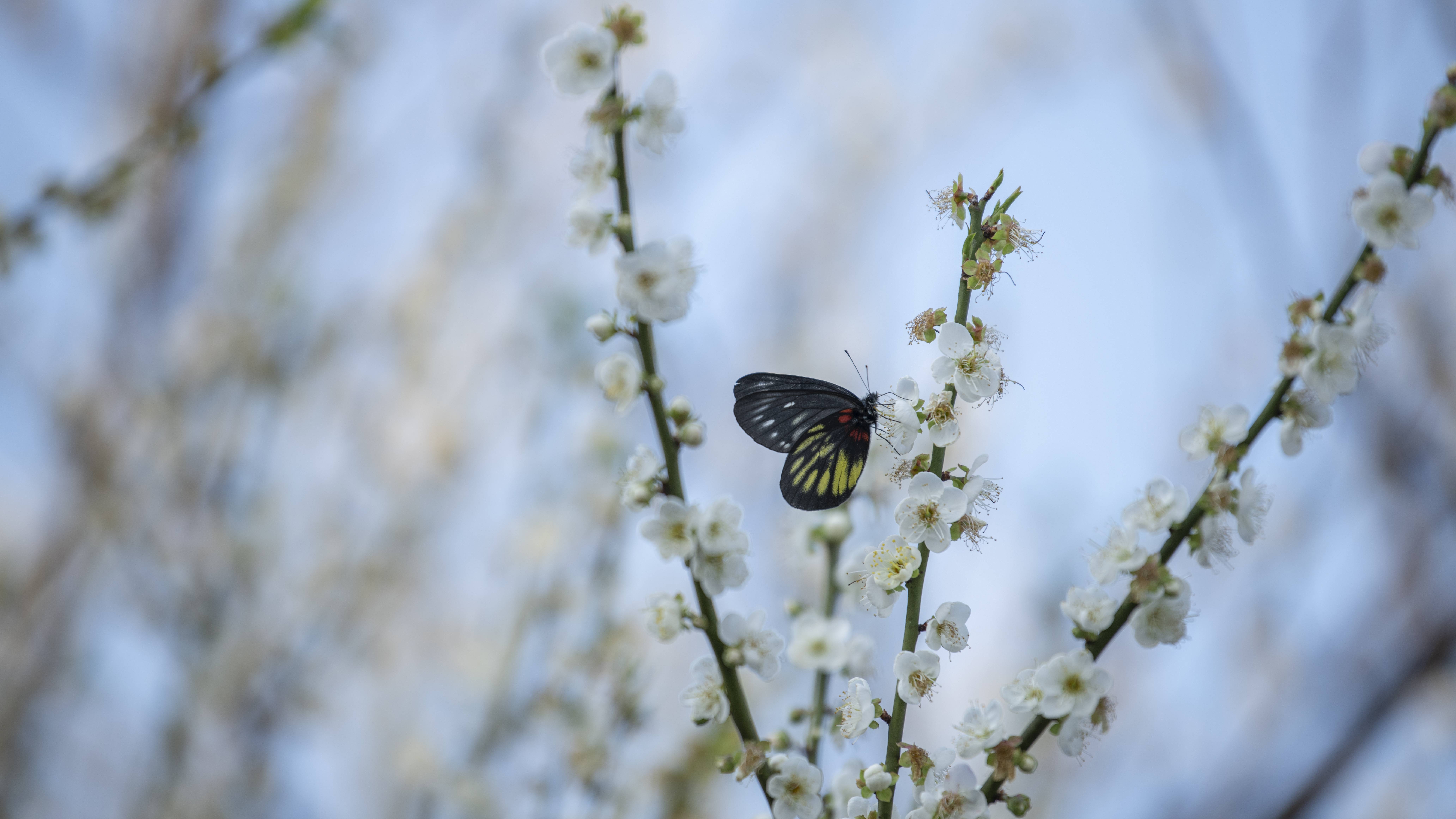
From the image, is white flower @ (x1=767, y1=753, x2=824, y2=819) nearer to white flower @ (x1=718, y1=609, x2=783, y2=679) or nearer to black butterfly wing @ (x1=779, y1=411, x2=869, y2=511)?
white flower @ (x1=718, y1=609, x2=783, y2=679)

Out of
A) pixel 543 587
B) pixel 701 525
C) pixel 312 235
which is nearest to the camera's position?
pixel 701 525

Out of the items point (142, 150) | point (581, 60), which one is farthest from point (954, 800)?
point (142, 150)

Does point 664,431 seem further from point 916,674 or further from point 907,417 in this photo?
point 916,674

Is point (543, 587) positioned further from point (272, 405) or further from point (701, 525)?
point (701, 525)

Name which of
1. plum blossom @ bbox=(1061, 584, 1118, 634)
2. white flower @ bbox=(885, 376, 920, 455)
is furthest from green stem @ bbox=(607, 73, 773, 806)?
plum blossom @ bbox=(1061, 584, 1118, 634)

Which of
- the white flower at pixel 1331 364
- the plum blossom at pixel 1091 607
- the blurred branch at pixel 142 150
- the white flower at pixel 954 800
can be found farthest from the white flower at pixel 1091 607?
the blurred branch at pixel 142 150

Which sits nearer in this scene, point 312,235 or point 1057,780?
point 1057,780

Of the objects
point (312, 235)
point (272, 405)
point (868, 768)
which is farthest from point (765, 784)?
point (312, 235)
